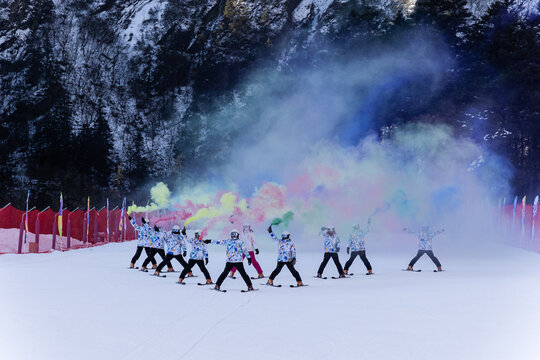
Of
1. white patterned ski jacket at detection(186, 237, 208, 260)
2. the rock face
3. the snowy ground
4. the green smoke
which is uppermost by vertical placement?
the rock face

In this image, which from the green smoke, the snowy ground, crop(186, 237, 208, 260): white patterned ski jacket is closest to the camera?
the snowy ground

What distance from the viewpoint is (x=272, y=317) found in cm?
1030

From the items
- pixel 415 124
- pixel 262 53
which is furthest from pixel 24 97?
pixel 415 124

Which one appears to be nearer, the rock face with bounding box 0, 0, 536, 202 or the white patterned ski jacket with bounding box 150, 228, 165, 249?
the white patterned ski jacket with bounding box 150, 228, 165, 249

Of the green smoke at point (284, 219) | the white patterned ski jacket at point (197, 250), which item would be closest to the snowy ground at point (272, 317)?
the white patterned ski jacket at point (197, 250)

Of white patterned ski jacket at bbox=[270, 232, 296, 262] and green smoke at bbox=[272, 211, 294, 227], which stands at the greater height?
green smoke at bbox=[272, 211, 294, 227]

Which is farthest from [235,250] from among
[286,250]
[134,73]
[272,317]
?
[134,73]

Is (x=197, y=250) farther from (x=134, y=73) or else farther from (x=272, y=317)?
(x=134, y=73)

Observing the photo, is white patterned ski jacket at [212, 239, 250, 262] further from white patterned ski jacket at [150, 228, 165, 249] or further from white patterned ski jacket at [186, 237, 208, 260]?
white patterned ski jacket at [150, 228, 165, 249]

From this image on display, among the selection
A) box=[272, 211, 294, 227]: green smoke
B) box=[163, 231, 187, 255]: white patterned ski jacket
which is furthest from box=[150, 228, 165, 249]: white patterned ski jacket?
box=[272, 211, 294, 227]: green smoke

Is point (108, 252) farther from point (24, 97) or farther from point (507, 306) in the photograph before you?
point (24, 97)

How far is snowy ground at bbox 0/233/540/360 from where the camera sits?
764 centimetres

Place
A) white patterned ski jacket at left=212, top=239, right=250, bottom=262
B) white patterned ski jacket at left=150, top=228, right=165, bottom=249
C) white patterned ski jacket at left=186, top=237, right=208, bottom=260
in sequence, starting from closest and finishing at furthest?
white patterned ski jacket at left=212, top=239, right=250, bottom=262, white patterned ski jacket at left=186, top=237, right=208, bottom=260, white patterned ski jacket at left=150, top=228, right=165, bottom=249

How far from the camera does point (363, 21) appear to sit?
6531 cm
